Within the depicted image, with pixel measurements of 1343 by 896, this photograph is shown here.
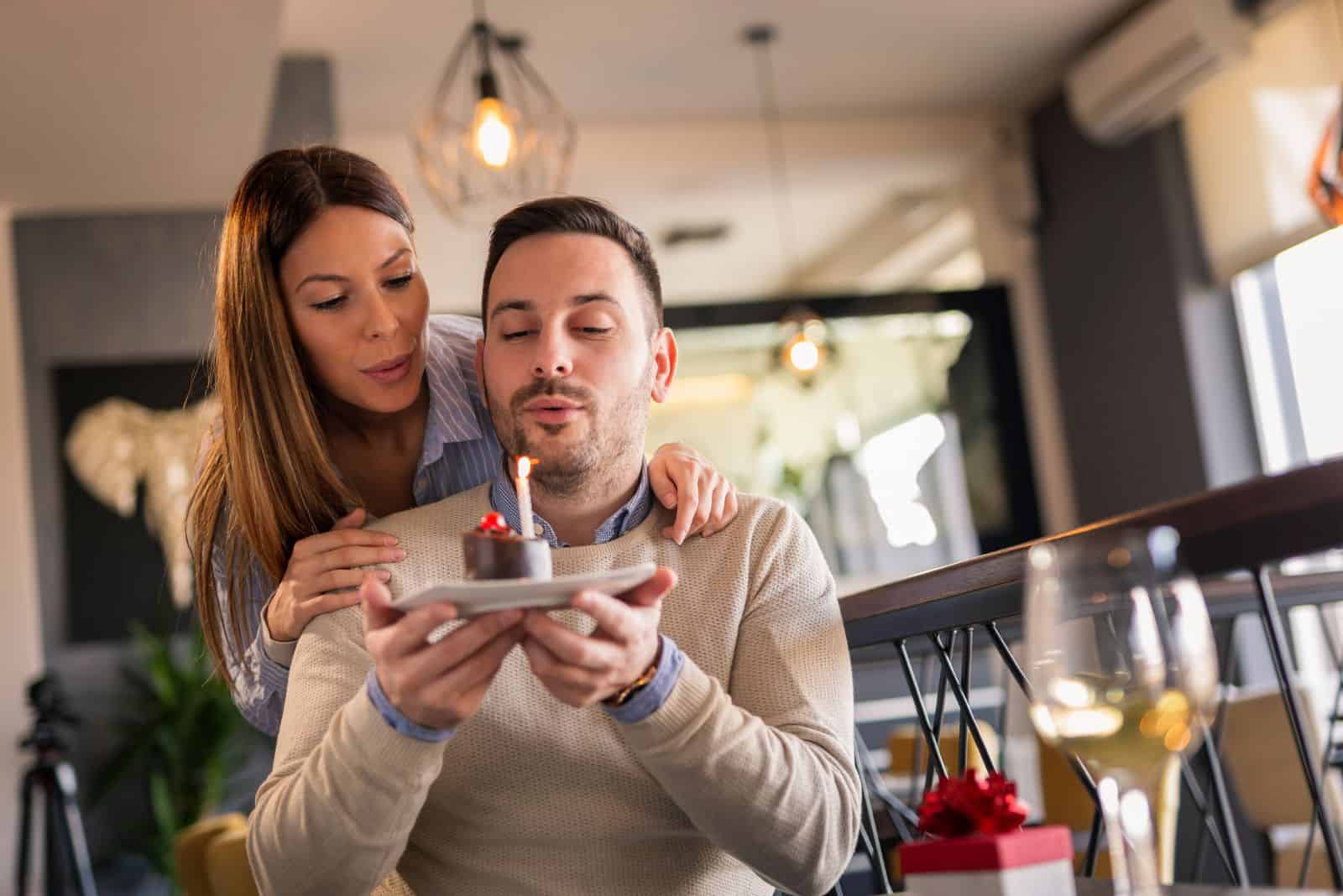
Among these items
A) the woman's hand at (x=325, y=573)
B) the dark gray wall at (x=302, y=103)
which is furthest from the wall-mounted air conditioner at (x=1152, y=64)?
the woman's hand at (x=325, y=573)

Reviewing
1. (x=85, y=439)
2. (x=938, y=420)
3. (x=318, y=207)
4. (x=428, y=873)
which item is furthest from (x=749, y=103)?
(x=428, y=873)

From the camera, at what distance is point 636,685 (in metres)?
1.19

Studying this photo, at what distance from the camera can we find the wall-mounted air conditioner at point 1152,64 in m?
5.62

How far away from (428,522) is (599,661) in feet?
1.88

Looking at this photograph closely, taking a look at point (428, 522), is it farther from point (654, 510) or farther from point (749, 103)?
point (749, 103)

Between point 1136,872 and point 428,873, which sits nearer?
point 1136,872

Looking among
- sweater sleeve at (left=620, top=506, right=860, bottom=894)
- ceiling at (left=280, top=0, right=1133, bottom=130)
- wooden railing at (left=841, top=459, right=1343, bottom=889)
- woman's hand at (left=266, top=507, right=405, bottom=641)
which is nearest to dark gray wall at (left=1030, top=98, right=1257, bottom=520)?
ceiling at (left=280, top=0, right=1133, bottom=130)

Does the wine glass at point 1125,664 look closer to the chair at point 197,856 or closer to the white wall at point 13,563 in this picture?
the chair at point 197,856

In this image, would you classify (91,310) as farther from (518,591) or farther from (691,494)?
(518,591)

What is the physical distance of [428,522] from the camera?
1.62 m

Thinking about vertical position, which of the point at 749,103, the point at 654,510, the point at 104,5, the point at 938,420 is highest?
the point at 749,103

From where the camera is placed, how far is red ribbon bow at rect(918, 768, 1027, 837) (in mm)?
913

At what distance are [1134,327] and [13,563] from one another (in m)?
5.05

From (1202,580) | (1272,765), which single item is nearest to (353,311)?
(1202,580)
